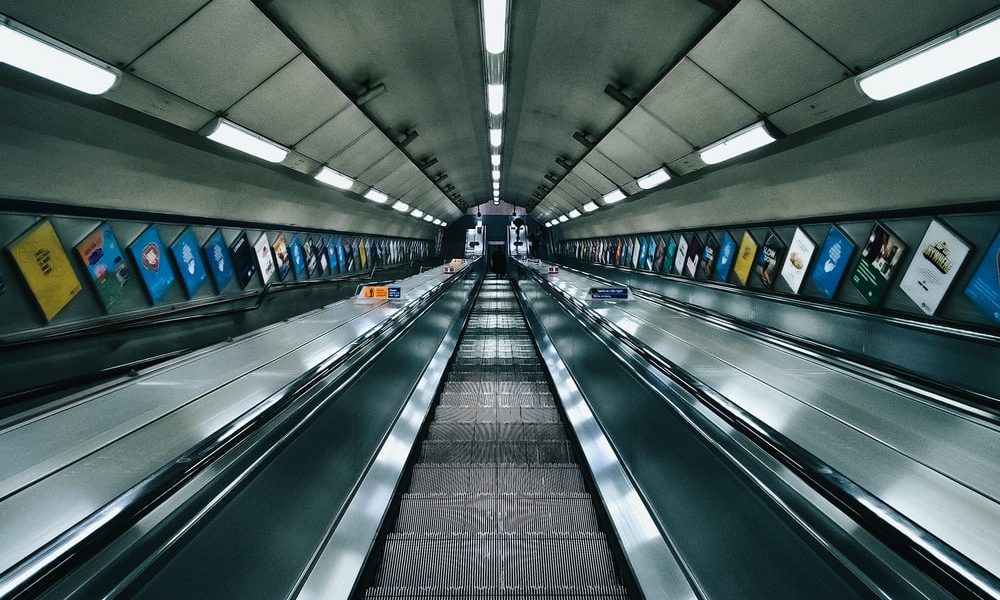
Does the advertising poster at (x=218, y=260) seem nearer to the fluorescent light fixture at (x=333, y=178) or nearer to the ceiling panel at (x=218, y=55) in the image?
the fluorescent light fixture at (x=333, y=178)

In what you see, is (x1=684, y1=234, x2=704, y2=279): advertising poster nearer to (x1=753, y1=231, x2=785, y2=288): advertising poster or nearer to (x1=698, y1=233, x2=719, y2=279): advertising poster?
(x1=698, y1=233, x2=719, y2=279): advertising poster

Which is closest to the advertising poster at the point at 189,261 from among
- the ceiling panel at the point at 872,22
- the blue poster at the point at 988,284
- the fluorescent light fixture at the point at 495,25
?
the fluorescent light fixture at the point at 495,25

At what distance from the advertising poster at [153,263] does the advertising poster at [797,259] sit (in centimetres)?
950

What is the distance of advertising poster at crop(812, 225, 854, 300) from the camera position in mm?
6297

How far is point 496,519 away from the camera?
2777 mm

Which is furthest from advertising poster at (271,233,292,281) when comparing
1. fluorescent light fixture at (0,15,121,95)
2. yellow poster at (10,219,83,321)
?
fluorescent light fixture at (0,15,121,95)

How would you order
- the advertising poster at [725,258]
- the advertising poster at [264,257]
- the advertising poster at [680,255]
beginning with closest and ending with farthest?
1. the advertising poster at [264,257]
2. the advertising poster at [725,258]
3. the advertising poster at [680,255]

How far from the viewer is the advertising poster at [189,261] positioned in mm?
6773

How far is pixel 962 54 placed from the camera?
2771 millimetres

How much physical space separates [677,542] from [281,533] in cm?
174

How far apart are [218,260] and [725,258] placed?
9553 mm

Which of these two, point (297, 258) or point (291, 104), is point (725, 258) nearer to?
point (291, 104)

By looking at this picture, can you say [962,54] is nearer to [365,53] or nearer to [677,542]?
[677,542]

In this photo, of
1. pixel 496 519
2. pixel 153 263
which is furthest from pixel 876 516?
pixel 153 263
